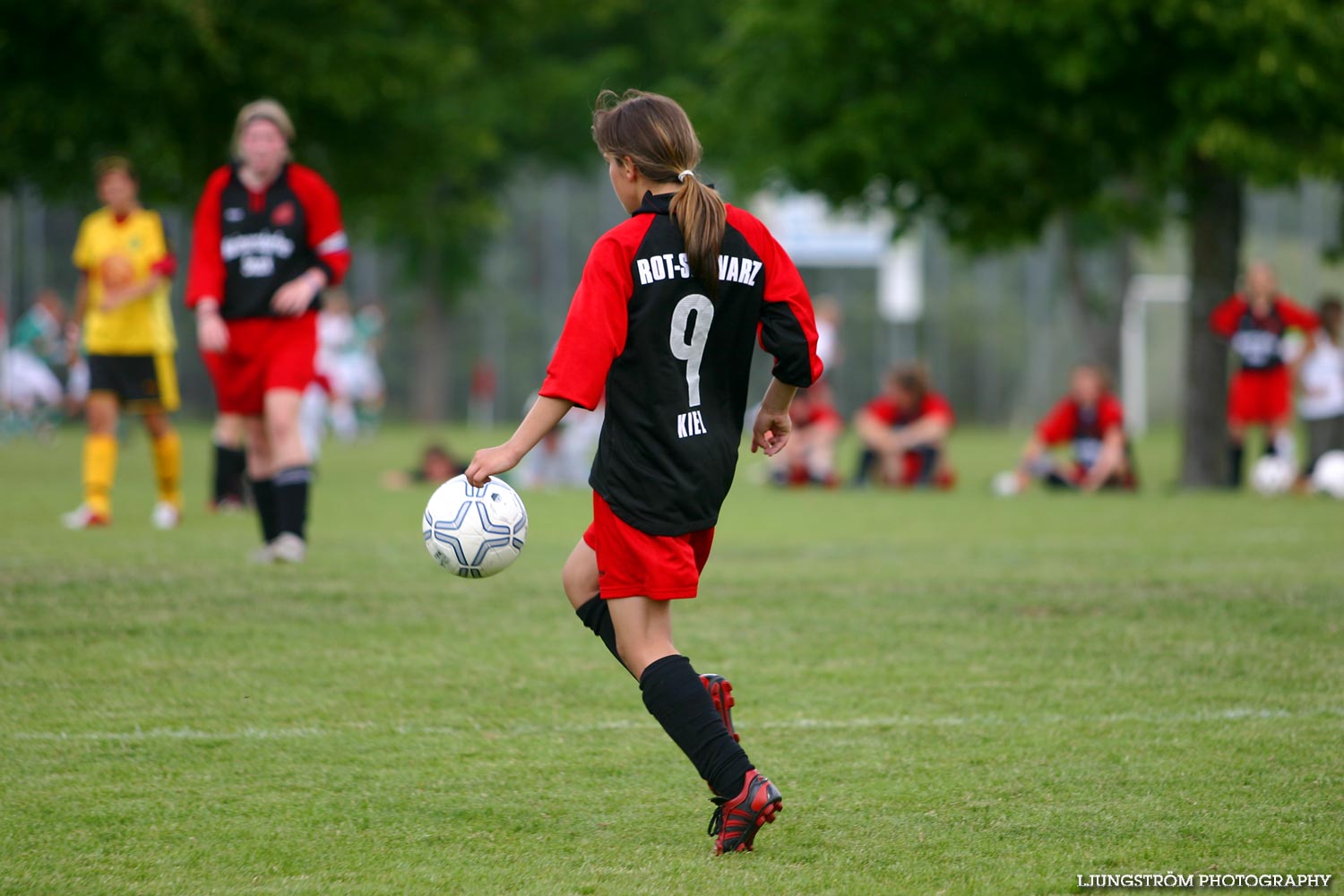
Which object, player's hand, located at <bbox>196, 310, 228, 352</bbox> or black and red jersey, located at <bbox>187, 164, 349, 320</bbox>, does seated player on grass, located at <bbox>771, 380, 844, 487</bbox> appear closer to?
black and red jersey, located at <bbox>187, 164, 349, 320</bbox>

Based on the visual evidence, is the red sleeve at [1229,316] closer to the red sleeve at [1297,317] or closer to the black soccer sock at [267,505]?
the red sleeve at [1297,317]

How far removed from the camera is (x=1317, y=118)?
15.1 m

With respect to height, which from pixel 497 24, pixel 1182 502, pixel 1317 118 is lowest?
pixel 1182 502

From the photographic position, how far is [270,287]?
821 cm

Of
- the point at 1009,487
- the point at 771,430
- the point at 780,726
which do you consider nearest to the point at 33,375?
the point at 1009,487

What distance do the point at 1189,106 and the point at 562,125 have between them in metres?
20.5

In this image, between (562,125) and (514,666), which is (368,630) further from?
(562,125)

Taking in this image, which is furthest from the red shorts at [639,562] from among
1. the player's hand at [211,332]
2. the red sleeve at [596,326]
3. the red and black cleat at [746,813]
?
the player's hand at [211,332]

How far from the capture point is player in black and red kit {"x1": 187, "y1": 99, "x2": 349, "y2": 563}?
8094mm

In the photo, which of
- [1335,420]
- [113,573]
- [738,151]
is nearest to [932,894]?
[113,573]

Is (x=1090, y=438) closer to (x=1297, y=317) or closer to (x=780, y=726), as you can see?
(x=1297, y=317)

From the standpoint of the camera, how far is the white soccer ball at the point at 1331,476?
15.5m

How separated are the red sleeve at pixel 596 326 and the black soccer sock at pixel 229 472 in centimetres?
705

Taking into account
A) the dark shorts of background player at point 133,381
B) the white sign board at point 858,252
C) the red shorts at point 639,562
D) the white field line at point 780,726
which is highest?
the white sign board at point 858,252
